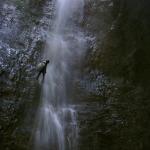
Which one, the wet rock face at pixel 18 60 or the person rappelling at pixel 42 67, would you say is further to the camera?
the person rappelling at pixel 42 67

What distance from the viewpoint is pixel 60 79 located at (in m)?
11.9

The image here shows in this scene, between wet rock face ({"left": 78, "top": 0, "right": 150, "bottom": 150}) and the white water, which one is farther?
wet rock face ({"left": 78, "top": 0, "right": 150, "bottom": 150})

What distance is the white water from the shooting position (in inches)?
398

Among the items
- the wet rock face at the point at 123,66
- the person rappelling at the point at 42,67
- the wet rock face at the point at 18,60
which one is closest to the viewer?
the wet rock face at the point at 18,60

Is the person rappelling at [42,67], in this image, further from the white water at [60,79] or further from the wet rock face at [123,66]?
the wet rock face at [123,66]

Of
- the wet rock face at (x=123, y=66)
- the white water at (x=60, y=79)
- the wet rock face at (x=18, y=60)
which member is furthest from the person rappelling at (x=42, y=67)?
the wet rock face at (x=123, y=66)

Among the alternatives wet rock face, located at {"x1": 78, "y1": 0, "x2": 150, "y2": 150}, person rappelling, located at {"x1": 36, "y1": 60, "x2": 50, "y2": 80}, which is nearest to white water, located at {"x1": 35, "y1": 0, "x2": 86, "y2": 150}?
person rappelling, located at {"x1": 36, "y1": 60, "x2": 50, "y2": 80}

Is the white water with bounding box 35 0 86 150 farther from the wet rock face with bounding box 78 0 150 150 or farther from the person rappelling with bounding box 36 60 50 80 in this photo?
the wet rock face with bounding box 78 0 150 150

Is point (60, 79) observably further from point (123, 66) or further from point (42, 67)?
point (123, 66)

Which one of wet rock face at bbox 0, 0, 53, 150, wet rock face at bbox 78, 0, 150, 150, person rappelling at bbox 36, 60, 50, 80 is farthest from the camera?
person rappelling at bbox 36, 60, 50, 80

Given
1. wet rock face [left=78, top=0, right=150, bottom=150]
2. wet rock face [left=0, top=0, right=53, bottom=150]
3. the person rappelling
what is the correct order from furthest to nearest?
the person rappelling, wet rock face [left=78, top=0, right=150, bottom=150], wet rock face [left=0, top=0, right=53, bottom=150]

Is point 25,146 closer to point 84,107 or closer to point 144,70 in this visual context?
point 84,107

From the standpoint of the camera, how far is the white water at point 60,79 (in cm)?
1010

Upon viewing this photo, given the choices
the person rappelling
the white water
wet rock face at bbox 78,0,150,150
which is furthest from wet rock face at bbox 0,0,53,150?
wet rock face at bbox 78,0,150,150
